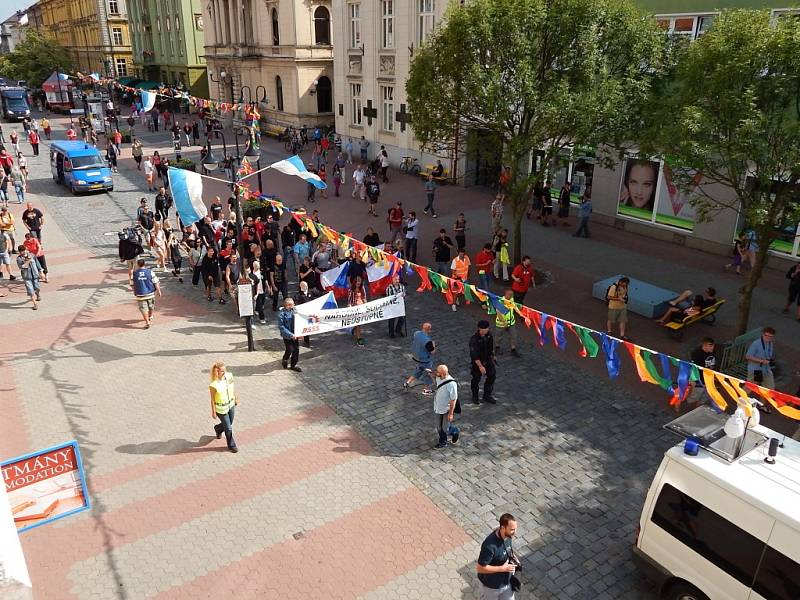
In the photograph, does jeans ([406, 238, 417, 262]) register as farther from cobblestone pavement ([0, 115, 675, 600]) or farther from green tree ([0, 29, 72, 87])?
green tree ([0, 29, 72, 87])

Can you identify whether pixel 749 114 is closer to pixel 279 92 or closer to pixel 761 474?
pixel 761 474

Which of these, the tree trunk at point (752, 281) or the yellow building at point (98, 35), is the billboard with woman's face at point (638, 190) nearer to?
the tree trunk at point (752, 281)

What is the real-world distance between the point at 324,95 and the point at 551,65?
101 feet

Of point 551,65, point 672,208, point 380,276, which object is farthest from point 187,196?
point 672,208

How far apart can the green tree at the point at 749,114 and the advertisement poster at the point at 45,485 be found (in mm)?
10798

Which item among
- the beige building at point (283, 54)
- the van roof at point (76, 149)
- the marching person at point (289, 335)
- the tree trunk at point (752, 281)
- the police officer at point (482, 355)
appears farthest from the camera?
the beige building at point (283, 54)

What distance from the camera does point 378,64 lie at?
33875mm

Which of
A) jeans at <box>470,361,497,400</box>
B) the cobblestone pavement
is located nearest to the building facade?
the cobblestone pavement

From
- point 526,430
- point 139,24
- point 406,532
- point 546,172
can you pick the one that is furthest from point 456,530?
point 139,24

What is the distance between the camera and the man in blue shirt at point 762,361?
1105cm

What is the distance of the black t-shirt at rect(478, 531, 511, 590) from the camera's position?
6.53m

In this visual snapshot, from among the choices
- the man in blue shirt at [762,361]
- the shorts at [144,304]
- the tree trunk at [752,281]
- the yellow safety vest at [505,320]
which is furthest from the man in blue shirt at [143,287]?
the tree trunk at [752,281]

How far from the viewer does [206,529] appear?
8.50 metres

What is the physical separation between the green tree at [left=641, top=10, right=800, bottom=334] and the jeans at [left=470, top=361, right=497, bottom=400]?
5.27 m
